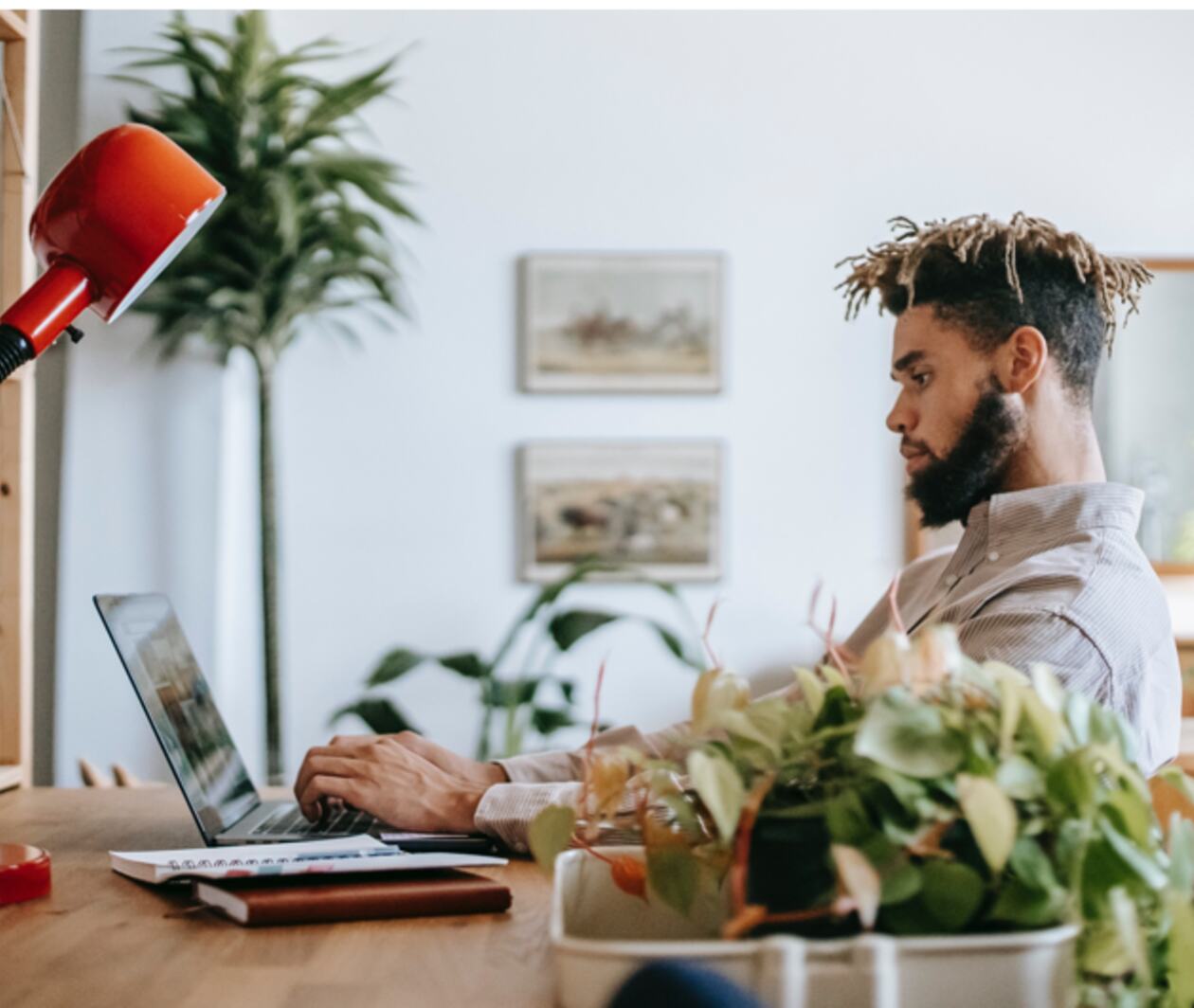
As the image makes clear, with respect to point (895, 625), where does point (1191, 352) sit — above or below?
above

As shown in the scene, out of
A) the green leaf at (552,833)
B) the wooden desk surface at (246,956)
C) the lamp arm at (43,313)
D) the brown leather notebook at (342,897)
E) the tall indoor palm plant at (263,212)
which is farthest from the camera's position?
the tall indoor palm plant at (263,212)

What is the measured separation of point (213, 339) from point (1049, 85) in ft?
7.65

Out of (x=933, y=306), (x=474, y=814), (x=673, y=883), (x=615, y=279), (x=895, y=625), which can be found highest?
(x=615, y=279)

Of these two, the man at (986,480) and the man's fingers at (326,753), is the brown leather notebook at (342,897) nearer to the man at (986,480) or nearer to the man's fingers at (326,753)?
the man at (986,480)

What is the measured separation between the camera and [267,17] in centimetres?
369

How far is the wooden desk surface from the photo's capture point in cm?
76

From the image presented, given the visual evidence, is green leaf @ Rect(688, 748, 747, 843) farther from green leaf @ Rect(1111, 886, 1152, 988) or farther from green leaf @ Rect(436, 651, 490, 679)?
green leaf @ Rect(436, 651, 490, 679)

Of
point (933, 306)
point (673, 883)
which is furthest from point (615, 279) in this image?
point (673, 883)

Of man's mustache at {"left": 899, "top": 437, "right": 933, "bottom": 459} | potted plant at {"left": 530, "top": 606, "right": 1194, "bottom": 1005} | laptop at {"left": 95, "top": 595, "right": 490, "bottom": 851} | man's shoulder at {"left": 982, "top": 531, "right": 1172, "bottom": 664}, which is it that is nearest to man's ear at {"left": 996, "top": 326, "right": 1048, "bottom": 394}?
man's mustache at {"left": 899, "top": 437, "right": 933, "bottom": 459}

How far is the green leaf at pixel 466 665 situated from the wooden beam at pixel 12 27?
6.44ft

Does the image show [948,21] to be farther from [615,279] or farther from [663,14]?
[615,279]

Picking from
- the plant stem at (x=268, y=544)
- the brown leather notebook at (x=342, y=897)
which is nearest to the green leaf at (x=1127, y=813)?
the brown leather notebook at (x=342, y=897)

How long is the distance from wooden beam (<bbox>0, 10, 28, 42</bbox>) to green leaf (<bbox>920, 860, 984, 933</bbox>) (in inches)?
58.1

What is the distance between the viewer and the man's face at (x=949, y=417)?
5.08 ft
